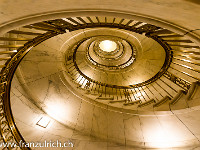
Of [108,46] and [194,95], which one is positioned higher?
[108,46]

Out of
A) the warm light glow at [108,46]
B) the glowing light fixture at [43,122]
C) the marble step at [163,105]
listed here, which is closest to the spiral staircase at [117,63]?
the marble step at [163,105]

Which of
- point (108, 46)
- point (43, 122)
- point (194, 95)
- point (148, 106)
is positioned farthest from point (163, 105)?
point (108, 46)

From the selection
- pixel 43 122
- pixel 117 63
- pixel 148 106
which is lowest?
pixel 43 122

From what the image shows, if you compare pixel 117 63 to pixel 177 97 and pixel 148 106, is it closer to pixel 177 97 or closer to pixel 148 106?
pixel 148 106

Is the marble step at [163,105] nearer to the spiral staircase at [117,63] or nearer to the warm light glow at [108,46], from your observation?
the spiral staircase at [117,63]

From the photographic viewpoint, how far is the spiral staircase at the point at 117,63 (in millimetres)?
3287

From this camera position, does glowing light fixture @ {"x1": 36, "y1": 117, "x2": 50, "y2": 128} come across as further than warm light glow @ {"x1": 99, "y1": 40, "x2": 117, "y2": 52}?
No

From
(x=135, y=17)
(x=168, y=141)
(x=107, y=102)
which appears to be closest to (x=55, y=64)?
(x=107, y=102)

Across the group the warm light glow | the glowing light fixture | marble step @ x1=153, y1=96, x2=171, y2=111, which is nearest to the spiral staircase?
marble step @ x1=153, y1=96, x2=171, y2=111

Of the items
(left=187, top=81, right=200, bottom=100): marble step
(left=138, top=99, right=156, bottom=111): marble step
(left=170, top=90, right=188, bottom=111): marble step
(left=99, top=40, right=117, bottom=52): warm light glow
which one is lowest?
(left=138, top=99, right=156, bottom=111): marble step

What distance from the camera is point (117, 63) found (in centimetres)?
962

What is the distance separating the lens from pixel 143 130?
5.05 meters

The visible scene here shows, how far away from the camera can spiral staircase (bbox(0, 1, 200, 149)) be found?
10.8 feet

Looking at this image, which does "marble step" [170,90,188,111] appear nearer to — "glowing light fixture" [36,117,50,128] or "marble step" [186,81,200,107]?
"marble step" [186,81,200,107]
